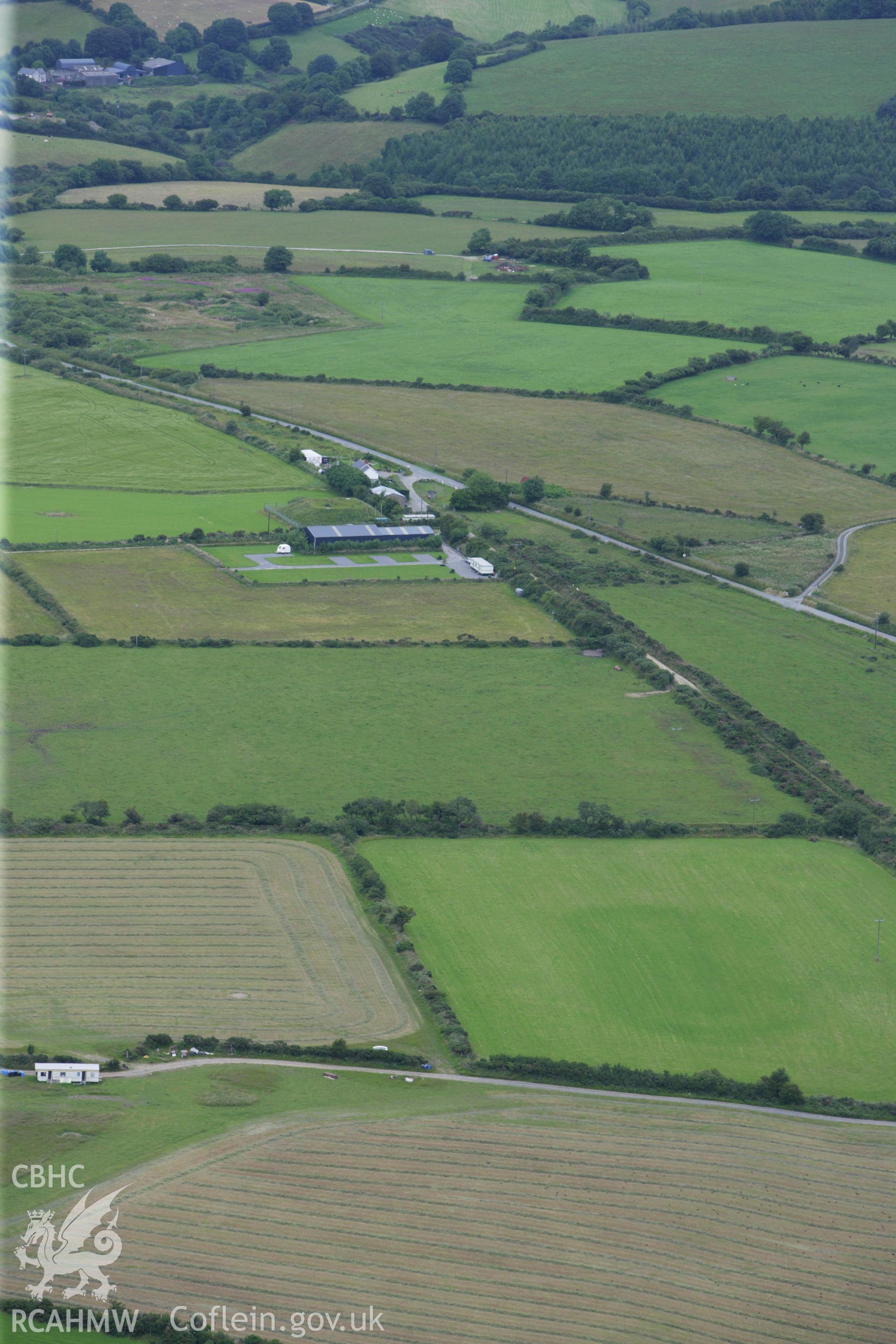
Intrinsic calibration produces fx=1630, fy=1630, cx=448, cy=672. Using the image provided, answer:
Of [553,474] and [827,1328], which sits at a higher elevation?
[553,474]

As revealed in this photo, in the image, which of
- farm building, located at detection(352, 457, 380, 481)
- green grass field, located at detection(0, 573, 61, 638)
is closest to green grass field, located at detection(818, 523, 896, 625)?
farm building, located at detection(352, 457, 380, 481)

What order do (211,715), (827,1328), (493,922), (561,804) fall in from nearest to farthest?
1. (827,1328)
2. (493,922)
3. (561,804)
4. (211,715)

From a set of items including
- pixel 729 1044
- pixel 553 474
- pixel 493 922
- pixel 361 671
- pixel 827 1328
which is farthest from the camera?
pixel 553 474

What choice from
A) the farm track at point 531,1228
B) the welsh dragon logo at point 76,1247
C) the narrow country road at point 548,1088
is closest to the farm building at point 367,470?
the narrow country road at point 548,1088

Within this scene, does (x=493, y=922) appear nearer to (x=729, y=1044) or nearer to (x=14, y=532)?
(x=729, y=1044)

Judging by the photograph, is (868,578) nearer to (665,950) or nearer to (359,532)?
(359,532)

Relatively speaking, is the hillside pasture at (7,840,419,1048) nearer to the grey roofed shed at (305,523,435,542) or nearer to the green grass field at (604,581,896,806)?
the green grass field at (604,581,896,806)

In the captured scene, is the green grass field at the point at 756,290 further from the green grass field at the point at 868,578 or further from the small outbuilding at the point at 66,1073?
the small outbuilding at the point at 66,1073

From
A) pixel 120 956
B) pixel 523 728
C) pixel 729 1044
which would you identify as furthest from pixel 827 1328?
pixel 523 728
